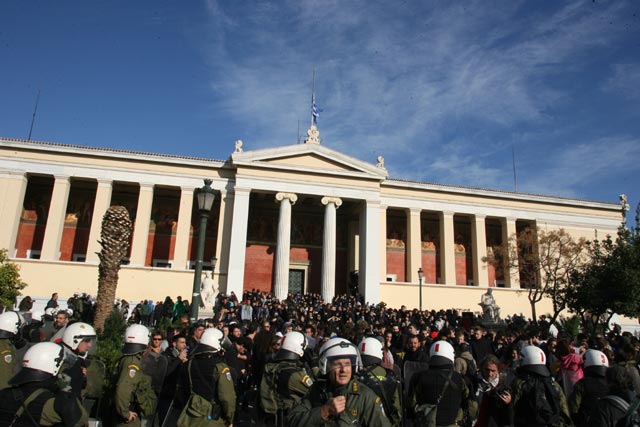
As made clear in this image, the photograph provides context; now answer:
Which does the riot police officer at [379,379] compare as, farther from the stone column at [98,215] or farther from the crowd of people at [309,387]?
the stone column at [98,215]

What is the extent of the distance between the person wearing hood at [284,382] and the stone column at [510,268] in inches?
1232

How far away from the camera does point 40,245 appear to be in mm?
30562

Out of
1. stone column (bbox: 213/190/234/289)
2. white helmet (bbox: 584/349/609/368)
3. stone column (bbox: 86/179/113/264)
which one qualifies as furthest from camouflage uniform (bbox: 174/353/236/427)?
stone column (bbox: 86/179/113/264)

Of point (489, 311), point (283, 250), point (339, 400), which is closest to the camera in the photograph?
point (339, 400)

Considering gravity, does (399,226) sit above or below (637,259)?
above

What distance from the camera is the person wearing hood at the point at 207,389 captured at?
4.46m

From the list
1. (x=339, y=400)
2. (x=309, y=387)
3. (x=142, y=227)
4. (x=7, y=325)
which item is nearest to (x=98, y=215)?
(x=142, y=227)

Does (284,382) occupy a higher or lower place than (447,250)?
lower

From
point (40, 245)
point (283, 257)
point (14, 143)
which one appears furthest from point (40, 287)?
point (283, 257)

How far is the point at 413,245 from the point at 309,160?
9.43 meters

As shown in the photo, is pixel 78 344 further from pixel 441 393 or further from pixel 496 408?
pixel 496 408

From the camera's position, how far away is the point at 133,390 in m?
4.91

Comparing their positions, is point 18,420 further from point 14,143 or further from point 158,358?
point 14,143

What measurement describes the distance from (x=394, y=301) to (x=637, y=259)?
1413cm
